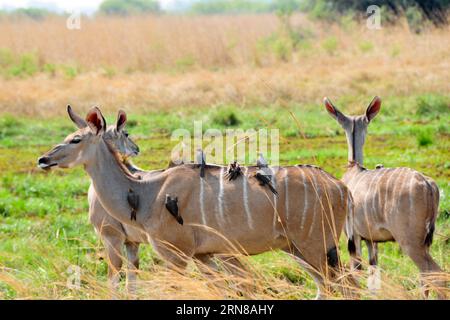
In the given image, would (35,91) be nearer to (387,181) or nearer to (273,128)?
(273,128)

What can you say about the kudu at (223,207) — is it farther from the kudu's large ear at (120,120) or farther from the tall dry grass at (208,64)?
the tall dry grass at (208,64)

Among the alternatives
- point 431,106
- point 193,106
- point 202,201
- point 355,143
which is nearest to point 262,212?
point 202,201

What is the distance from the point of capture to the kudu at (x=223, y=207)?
5195 mm

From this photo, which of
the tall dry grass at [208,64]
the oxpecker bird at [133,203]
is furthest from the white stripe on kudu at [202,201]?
the tall dry grass at [208,64]

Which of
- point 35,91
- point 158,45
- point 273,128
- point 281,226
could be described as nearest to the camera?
point 281,226

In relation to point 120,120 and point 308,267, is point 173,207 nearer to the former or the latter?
point 308,267

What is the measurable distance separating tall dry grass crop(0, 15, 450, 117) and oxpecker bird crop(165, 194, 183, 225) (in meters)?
6.47

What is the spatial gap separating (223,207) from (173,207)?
0.27 metres

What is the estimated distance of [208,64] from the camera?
1720cm

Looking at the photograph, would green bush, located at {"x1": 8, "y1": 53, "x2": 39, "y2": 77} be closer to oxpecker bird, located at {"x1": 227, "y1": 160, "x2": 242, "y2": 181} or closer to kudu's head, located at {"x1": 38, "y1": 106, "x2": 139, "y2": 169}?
kudu's head, located at {"x1": 38, "y1": 106, "x2": 139, "y2": 169}

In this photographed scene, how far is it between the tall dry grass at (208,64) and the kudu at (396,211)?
584 centimetres

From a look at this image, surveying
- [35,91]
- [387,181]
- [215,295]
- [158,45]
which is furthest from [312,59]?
[215,295]

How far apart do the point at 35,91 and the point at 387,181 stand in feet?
32.7
